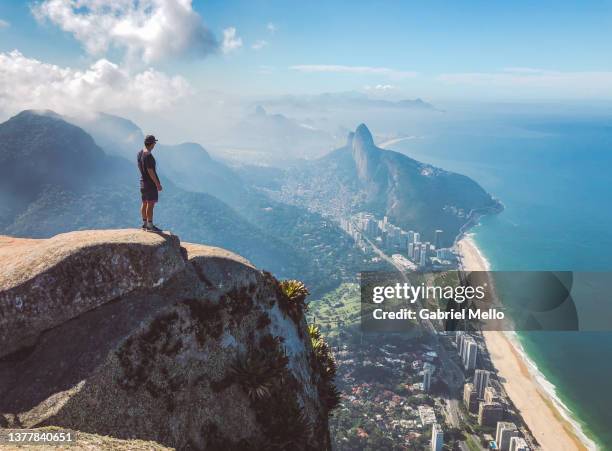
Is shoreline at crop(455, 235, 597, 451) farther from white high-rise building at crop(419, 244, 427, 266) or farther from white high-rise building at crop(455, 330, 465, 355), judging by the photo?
white high-rise building at crop(419, 244, 427, 266)

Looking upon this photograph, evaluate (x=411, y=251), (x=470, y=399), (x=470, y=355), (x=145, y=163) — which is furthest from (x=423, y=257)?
(x=145, y=163)

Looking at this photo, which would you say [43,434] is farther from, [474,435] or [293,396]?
[474,435]

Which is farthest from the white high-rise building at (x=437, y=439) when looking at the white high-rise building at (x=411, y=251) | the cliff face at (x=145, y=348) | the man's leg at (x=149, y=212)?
the white high-rise building at (x=411, y=251)

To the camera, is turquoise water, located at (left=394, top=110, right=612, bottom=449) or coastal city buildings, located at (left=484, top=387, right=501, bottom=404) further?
turquoise water, located at (left=394, top=110, right=612, bottom=449)

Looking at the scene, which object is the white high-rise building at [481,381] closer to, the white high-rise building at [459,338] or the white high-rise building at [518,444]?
the white high-rise building at [518,444]

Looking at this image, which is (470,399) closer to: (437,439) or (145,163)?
(437,439)

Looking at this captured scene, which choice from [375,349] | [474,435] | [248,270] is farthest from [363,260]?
[248,270]

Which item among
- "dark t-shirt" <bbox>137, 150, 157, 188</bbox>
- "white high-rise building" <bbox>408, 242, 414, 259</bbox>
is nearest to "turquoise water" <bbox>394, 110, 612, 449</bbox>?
"white high-rise building" <bbox>408, 242, 414, 259</bbox>
